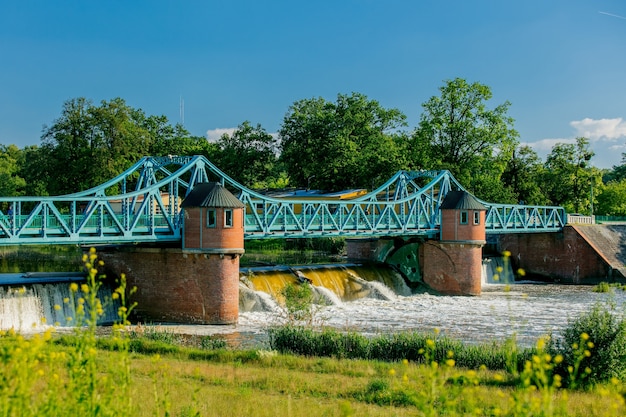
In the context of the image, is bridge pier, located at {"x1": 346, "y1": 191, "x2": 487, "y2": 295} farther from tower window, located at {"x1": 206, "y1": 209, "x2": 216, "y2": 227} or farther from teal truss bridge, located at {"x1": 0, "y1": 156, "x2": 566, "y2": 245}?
tower window, located at {"x1": 206, "y1": 209, "x2": 216, "y2": 227}

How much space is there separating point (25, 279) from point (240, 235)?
8704 mm

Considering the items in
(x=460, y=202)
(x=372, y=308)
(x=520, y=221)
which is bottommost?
(x=372, y=308)

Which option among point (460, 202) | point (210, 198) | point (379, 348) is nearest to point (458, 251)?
point (460, 202)

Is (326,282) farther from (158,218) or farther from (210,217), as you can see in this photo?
(158,218)

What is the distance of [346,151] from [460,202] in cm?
2430

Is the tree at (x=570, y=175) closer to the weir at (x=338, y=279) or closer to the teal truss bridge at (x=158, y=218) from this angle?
the teal truss bridge at (x=158, y=218)

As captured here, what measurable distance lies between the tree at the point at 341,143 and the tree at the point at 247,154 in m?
3.16

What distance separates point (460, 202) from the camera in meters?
41.0

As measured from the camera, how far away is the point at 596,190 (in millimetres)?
70312

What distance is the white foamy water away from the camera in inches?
1033

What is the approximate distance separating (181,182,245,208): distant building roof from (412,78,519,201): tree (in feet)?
110

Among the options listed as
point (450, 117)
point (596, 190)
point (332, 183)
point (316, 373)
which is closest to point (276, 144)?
point (332, 183)

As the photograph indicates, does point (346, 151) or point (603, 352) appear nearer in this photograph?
point (603, 352)

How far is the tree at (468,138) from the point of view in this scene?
59656mm
